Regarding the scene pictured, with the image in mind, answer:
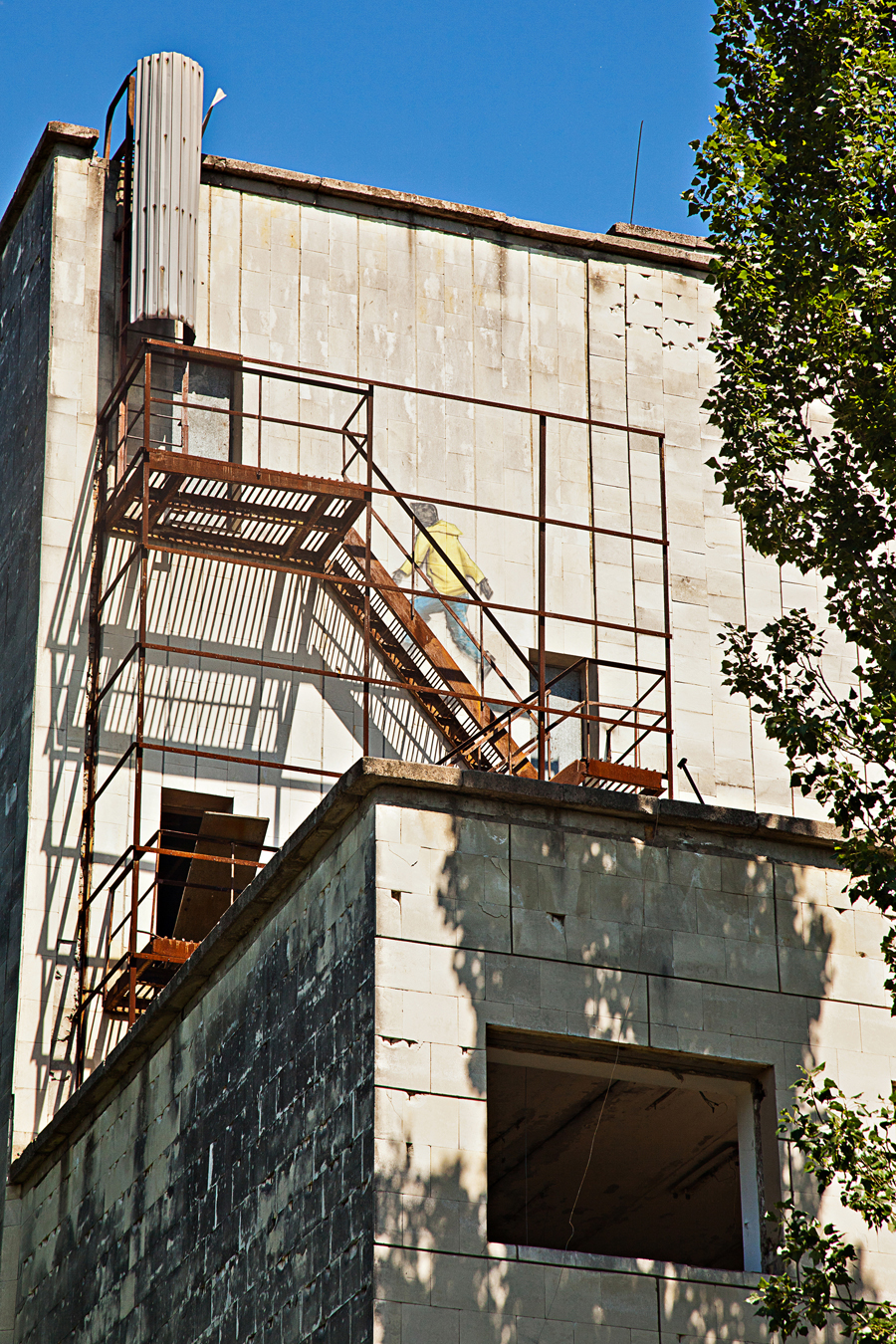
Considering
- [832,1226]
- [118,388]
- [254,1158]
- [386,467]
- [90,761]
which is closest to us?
[832,1226]

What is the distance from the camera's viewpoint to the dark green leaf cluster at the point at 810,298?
56.9ft

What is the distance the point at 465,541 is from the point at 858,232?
11635mm

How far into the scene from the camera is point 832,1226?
1484 centimetres

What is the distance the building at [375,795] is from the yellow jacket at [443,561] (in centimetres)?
5

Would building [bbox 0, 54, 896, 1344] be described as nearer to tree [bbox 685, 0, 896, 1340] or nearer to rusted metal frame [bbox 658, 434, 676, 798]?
rusted metal frame [bbox 658, 434, 676, 798]

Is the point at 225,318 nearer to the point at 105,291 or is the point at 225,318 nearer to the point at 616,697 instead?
the point at 105,291

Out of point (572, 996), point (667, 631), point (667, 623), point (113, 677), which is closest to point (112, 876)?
point (113, 677)

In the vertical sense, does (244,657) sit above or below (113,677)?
above

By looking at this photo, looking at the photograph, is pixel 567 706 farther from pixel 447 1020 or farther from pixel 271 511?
pixel 447 1020

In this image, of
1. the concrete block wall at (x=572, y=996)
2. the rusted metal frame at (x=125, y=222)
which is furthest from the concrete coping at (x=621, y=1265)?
the rusted metal frame at (x=125, y=222)

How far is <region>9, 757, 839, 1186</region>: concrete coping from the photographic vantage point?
53.4 ft

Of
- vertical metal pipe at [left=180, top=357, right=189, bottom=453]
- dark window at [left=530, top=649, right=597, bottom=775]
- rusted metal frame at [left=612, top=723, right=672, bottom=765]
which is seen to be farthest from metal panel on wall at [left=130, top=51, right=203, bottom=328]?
rusted metal frame at [left=612, top=723, right=672, bottom=765]

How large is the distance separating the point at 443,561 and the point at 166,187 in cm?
620

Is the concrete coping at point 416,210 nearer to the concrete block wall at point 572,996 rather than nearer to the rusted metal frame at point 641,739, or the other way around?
the rusted metal frame at point 641,739
